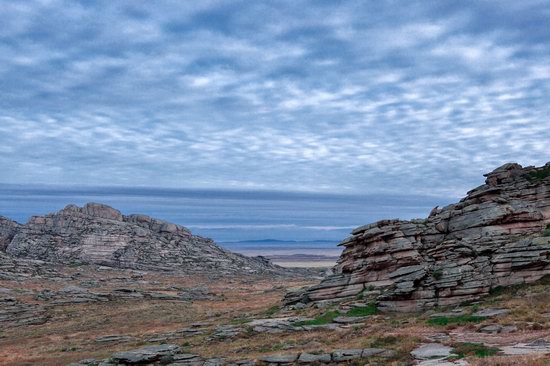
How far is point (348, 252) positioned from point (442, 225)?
976cm

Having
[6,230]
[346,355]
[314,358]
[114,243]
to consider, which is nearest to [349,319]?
[346,355]

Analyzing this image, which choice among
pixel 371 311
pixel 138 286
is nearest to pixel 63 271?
pixel 138 286

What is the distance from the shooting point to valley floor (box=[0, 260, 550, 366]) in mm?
25166

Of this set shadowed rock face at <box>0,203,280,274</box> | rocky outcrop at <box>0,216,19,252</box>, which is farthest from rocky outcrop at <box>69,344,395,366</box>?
rocky outcrop at <box>0,216,19,252</box>

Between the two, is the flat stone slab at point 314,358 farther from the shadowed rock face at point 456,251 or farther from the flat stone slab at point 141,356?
the shadowed rock face at point 456,251

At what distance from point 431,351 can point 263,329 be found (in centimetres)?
1554

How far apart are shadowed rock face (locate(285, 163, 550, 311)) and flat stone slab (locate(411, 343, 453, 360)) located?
38.3 ft

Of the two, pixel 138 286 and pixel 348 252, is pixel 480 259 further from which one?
pixel 138 286

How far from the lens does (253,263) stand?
5472 inches

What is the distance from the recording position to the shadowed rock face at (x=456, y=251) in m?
36.6

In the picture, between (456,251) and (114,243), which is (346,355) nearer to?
(456,251)

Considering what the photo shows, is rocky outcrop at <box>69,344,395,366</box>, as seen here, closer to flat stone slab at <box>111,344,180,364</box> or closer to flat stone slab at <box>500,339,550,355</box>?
flat stone slab at <box>111,344,180,364</box>

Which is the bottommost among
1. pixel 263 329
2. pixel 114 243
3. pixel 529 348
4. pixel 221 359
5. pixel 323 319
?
pixel 263 329

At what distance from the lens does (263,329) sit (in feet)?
121
